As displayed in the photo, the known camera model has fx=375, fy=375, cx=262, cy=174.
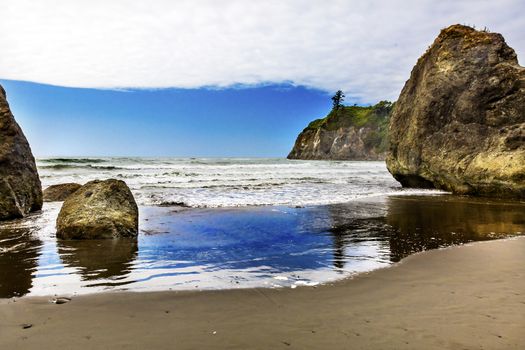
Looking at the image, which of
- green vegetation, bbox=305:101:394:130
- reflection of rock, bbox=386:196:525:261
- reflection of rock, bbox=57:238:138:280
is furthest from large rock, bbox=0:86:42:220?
green vegetation, bbox=305:101:394:130

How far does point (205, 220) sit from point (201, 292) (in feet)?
16.8

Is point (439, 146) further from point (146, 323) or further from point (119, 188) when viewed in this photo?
point (146, 323)

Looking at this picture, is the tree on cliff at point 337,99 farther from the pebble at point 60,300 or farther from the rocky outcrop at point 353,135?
the pebble at point 60,300

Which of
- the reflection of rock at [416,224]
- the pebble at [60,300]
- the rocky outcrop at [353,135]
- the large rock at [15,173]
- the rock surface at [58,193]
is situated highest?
the rocky outcrop at [353,135]

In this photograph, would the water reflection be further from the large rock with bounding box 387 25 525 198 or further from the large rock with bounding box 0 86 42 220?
the large rock with bounding box 387 25 525 198

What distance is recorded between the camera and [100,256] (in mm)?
5543

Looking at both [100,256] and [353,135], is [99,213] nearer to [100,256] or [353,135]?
[100,256]

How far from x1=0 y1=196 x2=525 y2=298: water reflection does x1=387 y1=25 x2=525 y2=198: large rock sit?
9.49 ft

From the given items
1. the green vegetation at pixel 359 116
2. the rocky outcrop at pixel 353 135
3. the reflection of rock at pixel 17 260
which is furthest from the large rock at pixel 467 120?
the green vegetation at pixel 359 116

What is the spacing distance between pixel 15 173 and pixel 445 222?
10.4 meters

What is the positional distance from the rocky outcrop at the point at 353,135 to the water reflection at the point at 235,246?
265 feet

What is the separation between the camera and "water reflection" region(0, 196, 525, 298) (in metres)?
4.36

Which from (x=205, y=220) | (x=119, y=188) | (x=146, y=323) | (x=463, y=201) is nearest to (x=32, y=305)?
(x=146, y=323)

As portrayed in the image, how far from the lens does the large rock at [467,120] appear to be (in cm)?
1287
